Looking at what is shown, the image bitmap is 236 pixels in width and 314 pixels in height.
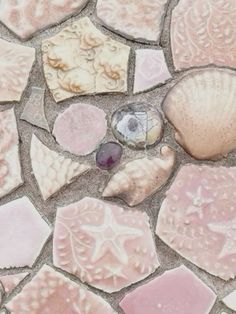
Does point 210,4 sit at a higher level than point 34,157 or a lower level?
higher

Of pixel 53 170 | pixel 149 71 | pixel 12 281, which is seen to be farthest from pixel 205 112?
pixel 12 281

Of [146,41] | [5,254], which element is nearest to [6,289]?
[5,254]

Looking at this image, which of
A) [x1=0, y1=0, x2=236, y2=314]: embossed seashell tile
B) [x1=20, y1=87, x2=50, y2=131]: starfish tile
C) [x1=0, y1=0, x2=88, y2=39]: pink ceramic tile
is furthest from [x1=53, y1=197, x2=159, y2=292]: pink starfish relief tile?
[x1=0, y1=0, x2=88, y2=39]: pink ceramic tile

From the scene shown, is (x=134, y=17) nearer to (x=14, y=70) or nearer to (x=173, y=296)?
(x=14, y=70)

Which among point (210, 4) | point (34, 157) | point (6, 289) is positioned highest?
point (210, 4)

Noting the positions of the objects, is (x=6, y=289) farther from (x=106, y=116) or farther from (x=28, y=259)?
(x=106, y=116)

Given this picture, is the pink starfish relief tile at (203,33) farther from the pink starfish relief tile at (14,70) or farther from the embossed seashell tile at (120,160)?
the pink starfish relief tile at (14,70)

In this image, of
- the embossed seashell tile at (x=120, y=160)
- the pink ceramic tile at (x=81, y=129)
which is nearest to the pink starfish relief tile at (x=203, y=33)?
the embossed seashell tile at (x=120, y=160)

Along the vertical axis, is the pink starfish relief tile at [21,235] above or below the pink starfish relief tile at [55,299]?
above
